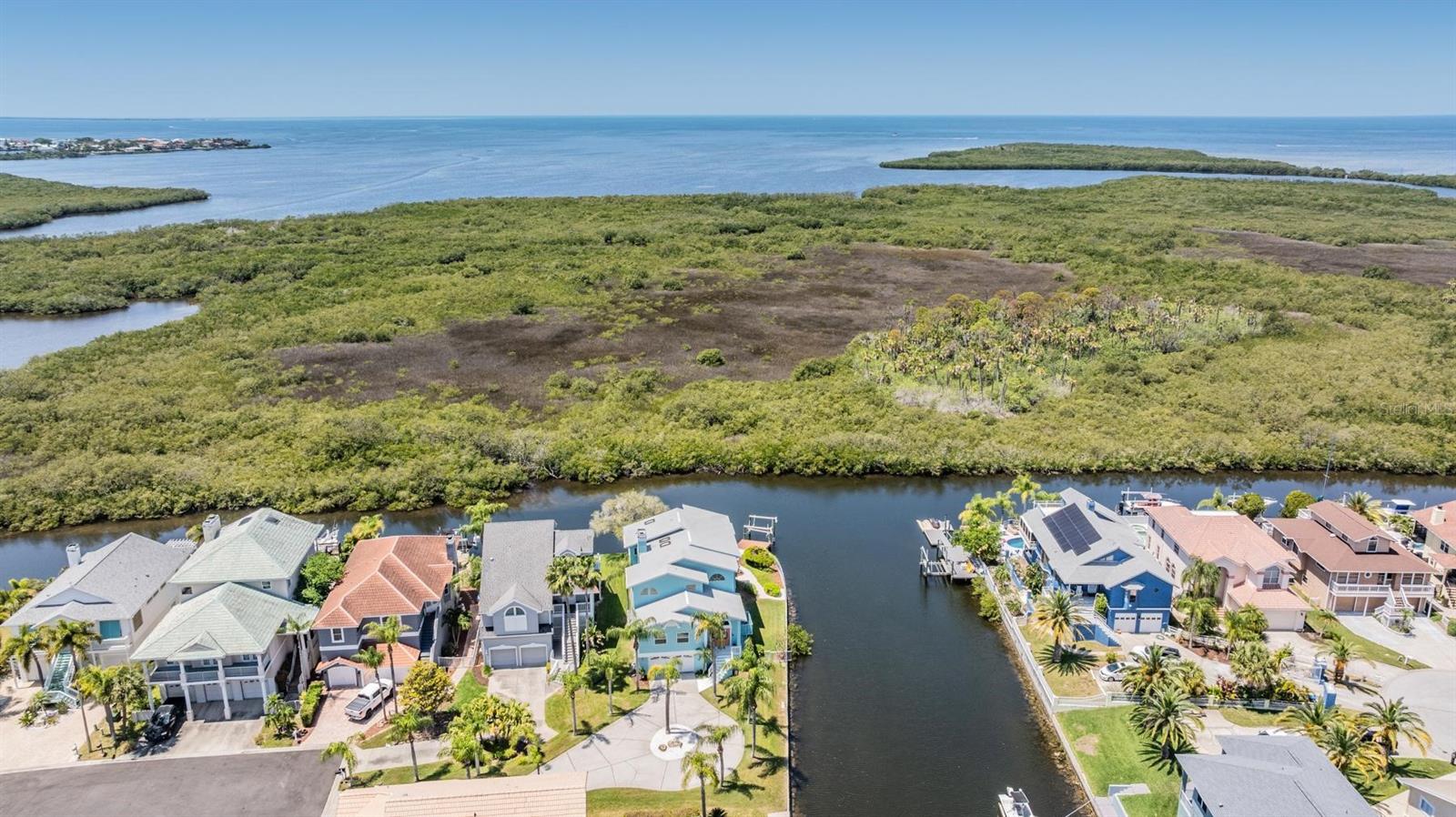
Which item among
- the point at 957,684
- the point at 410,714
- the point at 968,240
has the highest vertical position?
the point at 968,240

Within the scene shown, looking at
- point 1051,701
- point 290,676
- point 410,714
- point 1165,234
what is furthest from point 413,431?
point 1165,234

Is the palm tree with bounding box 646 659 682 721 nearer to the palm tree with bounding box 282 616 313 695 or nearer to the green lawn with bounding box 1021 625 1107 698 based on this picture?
the palm tree with bounding box 282 616 313 695

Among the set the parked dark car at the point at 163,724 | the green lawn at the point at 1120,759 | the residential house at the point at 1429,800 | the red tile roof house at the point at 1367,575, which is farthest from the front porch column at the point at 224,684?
the red tile roof house at the point at 1367,575

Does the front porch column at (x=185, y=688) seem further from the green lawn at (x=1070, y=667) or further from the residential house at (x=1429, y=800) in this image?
the residential house at (x=1429, y=800)

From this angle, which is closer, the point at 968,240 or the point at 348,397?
the point at 348,397

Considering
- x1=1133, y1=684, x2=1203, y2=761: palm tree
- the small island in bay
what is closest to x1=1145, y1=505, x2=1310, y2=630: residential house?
x1=1133, y1=684, x2=1203, y2=761: palm tree

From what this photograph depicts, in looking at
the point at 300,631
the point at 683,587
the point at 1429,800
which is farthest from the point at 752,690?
the point at 1429,800

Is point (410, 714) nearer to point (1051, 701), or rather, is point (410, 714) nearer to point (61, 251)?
point (1051, 701)
